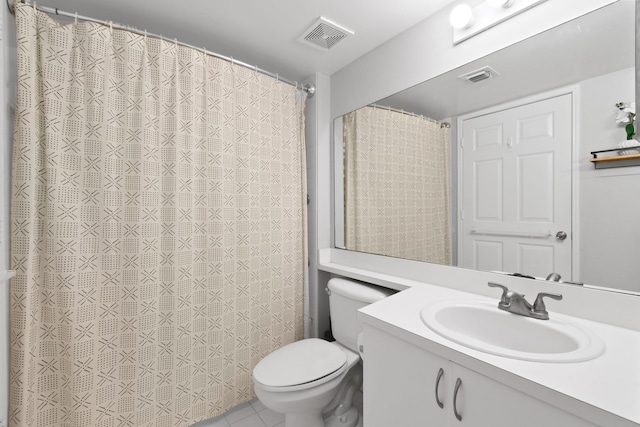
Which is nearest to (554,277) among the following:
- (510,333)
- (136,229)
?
(510,333)

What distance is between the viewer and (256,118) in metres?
1.71

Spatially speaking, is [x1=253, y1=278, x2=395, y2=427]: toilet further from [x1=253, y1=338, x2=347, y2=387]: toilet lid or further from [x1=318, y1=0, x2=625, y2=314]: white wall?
[x1=318, y1=0, x2=625, y2=314]: white wall

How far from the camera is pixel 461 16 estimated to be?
3.95 ft

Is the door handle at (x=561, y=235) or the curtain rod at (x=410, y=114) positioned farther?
the curtain rod at (x=410, y=114)

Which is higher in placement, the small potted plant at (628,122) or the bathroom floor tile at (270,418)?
the small potted plant at (628,122)

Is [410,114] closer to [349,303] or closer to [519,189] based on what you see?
[519,189]

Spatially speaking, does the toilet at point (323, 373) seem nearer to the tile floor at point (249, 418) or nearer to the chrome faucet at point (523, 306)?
the tile floor at point (249, 418)

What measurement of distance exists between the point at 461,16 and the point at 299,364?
180 centimetres

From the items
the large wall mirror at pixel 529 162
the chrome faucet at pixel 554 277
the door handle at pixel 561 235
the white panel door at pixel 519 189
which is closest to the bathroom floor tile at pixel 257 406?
the large wall mirror at pixel 529 162

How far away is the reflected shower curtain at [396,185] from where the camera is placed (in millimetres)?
1398

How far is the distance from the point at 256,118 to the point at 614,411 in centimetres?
183

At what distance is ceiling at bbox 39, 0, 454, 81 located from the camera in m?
1.30

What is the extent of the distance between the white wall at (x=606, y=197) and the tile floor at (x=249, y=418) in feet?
4.44

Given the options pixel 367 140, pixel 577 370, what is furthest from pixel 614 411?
pixel 367 140
